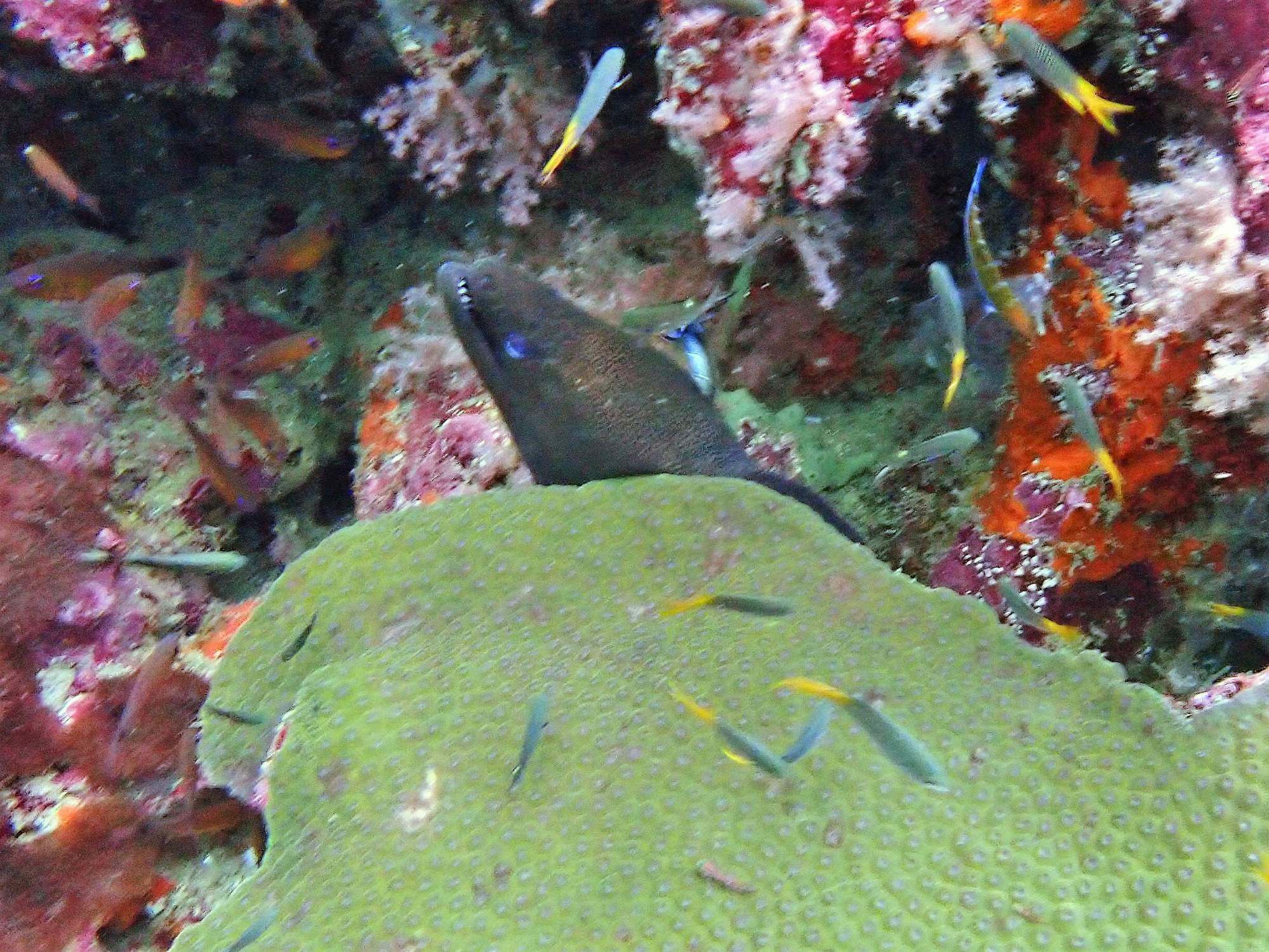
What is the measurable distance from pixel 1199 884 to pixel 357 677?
223cm

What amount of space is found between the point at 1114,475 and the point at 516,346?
1972mm

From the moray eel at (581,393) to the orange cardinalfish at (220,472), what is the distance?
63.5 inches

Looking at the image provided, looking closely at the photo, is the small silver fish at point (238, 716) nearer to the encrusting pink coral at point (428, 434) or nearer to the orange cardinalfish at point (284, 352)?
the encrusting pink coral at point (428, 434)

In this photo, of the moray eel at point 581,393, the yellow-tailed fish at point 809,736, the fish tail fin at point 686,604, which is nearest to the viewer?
the yellow-tailed fish at point 809,736

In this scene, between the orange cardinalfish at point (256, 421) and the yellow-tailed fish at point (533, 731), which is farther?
the orange cardinalfish at point (256, 421)

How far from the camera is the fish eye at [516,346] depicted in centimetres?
282

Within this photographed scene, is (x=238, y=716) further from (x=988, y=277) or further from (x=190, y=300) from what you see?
(x=988, y=277)

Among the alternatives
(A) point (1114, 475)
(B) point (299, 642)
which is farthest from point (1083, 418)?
(B) point (299, 642)

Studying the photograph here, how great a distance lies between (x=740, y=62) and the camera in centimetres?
294

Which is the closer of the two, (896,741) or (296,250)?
(896,741)

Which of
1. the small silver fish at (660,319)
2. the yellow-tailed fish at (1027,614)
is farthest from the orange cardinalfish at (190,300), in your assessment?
the yellow-tailed fish at (1027,614)

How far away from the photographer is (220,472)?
3793mm

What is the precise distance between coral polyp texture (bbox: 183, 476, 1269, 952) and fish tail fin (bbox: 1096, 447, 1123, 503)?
25.2 inches

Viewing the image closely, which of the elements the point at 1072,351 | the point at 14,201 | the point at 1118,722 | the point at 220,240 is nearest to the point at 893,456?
the point at 1072,351
